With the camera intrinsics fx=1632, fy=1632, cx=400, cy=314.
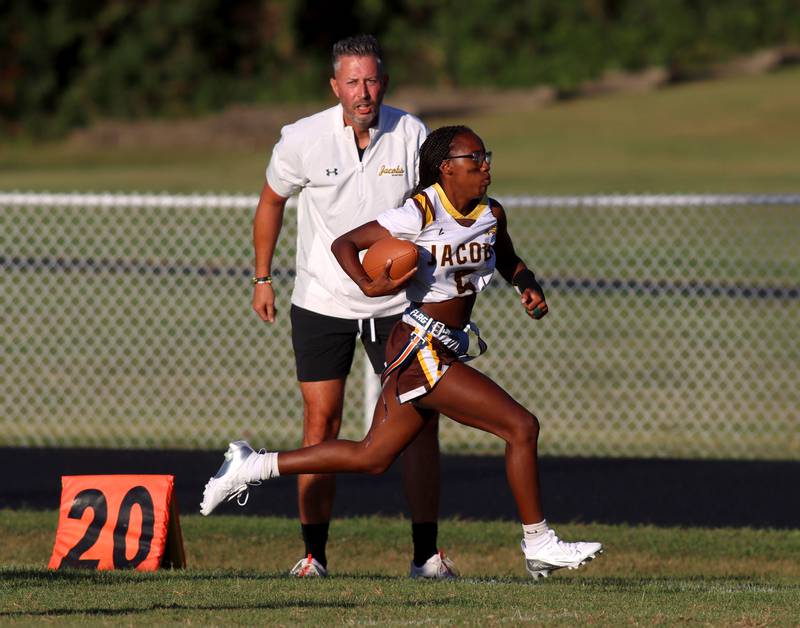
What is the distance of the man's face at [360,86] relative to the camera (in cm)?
659

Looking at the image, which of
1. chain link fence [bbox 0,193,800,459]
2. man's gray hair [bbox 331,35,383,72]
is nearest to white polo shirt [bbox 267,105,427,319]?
man's gray hair [bbox 331,35,383,72]

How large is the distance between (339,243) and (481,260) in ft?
1.77

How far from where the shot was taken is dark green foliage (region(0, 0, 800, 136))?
46531 millimetres

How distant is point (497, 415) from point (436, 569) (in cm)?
100

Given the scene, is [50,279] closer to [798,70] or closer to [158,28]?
[158,28]

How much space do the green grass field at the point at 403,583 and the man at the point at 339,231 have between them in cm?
39

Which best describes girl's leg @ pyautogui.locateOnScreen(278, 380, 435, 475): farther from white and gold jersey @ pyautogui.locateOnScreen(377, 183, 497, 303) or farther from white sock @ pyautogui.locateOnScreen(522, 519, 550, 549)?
white sock @ pyautogui.locateOnScreen(522, 519, 550, 549)

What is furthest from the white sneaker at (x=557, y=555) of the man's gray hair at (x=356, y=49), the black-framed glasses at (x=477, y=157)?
the man's gray hair at (x=356, y=49)

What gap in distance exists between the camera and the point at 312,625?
5109 mm

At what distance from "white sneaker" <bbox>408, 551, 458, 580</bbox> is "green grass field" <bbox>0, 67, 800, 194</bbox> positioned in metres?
22.2

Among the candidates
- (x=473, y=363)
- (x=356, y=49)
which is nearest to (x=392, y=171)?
(x=356, y=49)

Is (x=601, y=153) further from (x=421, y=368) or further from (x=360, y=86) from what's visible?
(x=421, y=368)

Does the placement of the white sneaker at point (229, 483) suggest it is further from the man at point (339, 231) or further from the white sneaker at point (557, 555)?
the white sneaker at point (557, 555)

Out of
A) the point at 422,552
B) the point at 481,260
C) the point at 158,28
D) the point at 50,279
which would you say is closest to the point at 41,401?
the point at 50,279
